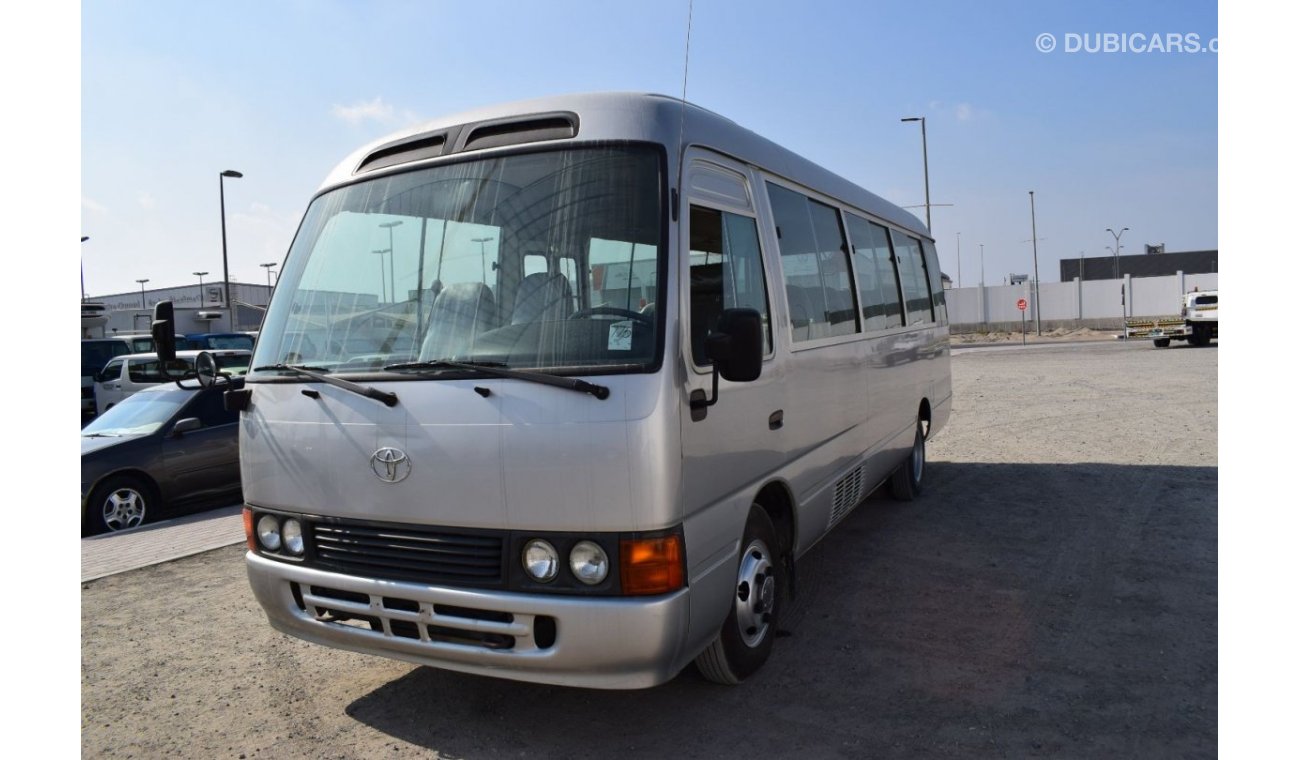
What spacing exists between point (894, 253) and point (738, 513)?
4535 mm

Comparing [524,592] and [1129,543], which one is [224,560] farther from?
[1129,543]

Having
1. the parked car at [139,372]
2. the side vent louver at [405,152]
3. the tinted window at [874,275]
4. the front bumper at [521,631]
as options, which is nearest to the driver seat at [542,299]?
the side vent louver at [405,152]

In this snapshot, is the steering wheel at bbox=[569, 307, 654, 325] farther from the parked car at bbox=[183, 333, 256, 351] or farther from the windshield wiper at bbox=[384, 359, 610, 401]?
the parked car at bbox=[183, 333, 256, 351]

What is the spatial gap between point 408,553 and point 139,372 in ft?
44.2

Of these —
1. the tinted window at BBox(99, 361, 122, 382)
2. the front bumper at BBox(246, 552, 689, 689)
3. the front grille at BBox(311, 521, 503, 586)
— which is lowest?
the front bumper at BBox(246, 552, 689, 689)

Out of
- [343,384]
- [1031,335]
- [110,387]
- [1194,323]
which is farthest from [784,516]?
[1031,335]

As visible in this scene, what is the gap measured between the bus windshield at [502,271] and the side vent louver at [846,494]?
2.70 meters

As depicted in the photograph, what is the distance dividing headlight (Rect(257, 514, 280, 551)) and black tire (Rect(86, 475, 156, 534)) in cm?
626

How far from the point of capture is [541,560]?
357 centimetres

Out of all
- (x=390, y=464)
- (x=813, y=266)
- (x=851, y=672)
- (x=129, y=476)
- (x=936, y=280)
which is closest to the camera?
(x=390, y=464)

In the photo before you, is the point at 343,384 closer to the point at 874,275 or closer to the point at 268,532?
the point at 268,532

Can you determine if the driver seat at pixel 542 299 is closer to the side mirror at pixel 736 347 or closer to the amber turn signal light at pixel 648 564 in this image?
the side mirror at pixel 736 347

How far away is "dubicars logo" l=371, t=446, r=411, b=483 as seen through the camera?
12.3ft

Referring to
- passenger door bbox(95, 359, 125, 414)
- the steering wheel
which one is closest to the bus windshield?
the steering wheel
